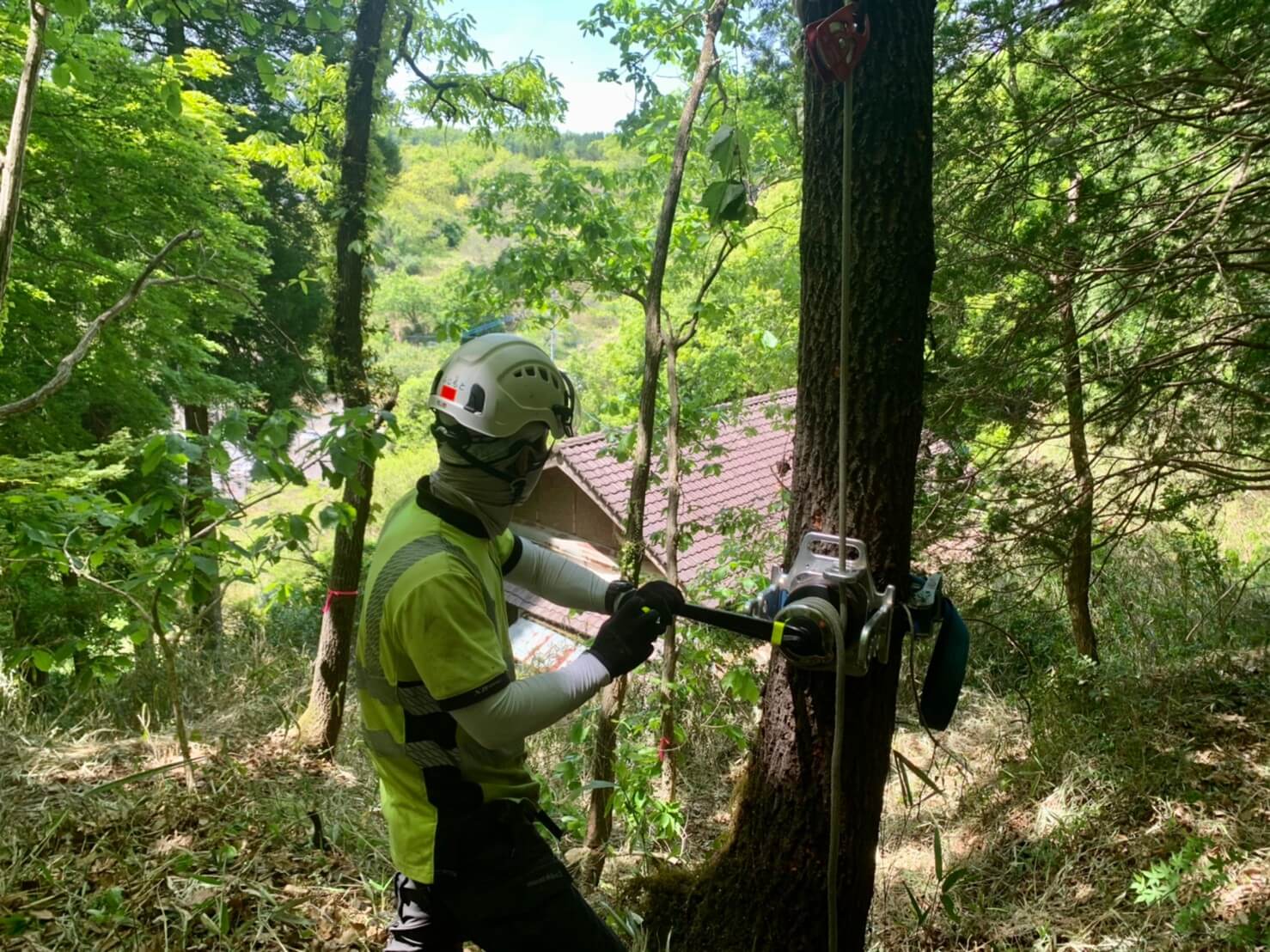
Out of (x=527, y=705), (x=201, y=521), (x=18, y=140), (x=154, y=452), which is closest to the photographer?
(x=527, y=705)

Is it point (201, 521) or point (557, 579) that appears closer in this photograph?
point (557, 579)

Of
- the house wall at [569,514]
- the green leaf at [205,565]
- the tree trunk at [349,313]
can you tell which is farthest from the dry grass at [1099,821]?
the house wall at [569,514]

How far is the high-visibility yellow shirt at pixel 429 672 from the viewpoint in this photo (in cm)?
171

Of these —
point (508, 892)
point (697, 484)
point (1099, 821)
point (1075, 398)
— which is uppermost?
point (1075, 398)

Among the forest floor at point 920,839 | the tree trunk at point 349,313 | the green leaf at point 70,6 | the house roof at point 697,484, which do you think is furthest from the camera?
the house roof at point 697,484

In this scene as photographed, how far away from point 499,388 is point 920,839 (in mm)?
4155

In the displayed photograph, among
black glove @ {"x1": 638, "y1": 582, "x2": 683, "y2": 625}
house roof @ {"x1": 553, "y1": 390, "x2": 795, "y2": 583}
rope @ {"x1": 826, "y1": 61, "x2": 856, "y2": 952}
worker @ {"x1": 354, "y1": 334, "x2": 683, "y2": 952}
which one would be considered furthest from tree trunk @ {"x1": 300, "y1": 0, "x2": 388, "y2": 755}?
house roof @ {"x1": 553, "y1": 390, "x2": 795, "y2": 583}

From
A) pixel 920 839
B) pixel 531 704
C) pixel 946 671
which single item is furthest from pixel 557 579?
pixel 920 839

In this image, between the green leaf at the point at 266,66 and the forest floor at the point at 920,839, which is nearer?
the forest floor at the point at 920,839

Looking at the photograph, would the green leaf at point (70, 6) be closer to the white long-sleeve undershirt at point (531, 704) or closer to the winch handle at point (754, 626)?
the white long-sleeve undershirt at point (531, 704)

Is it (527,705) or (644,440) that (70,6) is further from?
(644,440)

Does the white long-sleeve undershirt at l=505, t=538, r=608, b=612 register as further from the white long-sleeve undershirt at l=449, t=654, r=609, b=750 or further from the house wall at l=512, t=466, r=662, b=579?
the house wall at l=512, t=466, r=662, b=579

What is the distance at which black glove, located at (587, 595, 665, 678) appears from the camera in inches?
75.6

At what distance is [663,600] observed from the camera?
2055 mm
